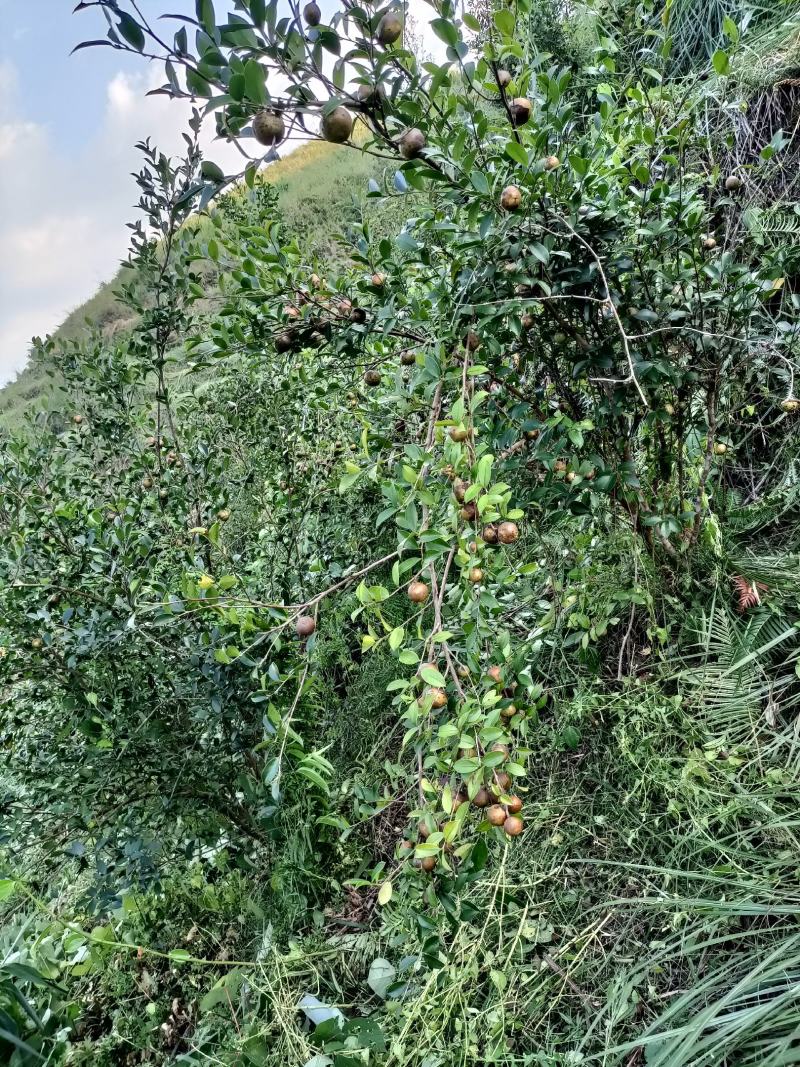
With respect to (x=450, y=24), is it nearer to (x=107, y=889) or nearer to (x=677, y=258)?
(x=677, y=258)

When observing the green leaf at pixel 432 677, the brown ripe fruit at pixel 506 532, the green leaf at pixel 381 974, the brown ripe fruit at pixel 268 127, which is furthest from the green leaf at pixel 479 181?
→ the green leaf at pixel 381 974

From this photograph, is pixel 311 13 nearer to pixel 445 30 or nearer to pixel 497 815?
pixel 445 30

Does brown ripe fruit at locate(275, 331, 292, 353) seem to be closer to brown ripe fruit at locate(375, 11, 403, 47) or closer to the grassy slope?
brown ripe fruit at locate(375, 11, 403, 47)

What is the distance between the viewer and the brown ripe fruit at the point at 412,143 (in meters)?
0.90

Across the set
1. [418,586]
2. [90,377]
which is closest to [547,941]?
[418,586]

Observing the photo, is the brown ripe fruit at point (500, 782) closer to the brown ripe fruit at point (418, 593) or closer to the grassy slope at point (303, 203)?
the brown ripe fruit at point (418, 593)

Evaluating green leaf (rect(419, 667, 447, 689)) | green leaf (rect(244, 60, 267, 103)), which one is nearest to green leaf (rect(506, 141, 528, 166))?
green leaf (rect(244, 60, 267, 103))

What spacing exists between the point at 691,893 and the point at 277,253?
138cm

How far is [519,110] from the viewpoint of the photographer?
38.4 inches

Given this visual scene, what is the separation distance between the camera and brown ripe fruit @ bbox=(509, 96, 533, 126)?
3.18 ft

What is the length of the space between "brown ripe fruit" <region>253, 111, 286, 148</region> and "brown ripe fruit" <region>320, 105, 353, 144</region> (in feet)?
0.19

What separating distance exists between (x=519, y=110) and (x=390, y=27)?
0.23 meters

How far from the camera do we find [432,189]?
113 centimetres

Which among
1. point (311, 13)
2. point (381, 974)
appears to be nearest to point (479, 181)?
point (311, 13)
